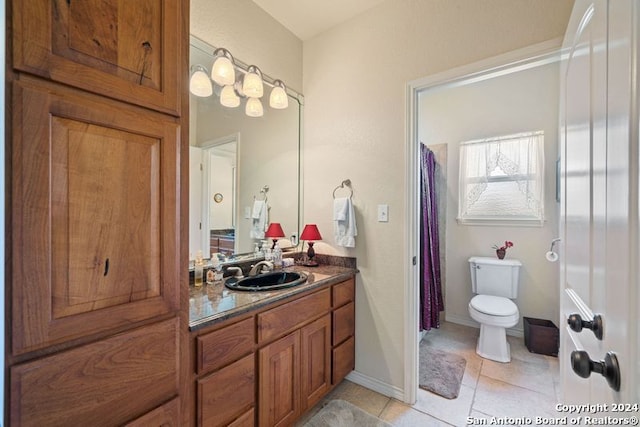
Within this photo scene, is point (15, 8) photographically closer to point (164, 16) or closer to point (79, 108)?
point (79, 108)

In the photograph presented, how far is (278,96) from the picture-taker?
83.7 inches

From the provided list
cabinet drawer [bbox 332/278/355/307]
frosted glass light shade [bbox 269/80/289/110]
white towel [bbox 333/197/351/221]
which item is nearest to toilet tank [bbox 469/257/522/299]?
cabinet drawer [bbox 332/278/355/307]

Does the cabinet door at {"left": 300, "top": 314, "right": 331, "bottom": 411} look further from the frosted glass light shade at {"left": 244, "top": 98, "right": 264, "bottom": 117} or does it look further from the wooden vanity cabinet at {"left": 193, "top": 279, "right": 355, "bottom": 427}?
the frosted glass light shade at {"left": 244, "top": 98, "right": 264, "bottom": 117}

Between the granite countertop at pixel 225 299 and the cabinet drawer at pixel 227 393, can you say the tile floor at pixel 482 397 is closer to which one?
the cabinet drawer at pixel 227 393

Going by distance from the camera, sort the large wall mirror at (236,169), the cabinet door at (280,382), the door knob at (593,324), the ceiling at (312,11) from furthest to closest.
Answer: the ceiling at (312,11)
the large wall mirror at (236,169)
the cabinet door at (280,382)
the door knob at (593,324)

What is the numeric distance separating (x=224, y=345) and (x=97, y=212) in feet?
2.38

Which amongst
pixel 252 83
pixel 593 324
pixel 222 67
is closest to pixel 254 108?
pixel 252 83

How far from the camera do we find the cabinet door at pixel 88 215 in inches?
24.6

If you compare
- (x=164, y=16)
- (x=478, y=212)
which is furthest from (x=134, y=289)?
(x=478, y=212)

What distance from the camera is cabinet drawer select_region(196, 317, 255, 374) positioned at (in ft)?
3.52

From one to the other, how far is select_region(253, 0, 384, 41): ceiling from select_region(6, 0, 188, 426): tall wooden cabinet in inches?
52.2

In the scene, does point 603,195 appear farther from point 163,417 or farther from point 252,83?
point 252,83

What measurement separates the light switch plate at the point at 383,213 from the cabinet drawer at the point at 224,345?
1092 millimetres

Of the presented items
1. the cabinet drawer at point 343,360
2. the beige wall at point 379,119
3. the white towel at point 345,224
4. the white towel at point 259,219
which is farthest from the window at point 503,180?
the white towel at point 259,219
